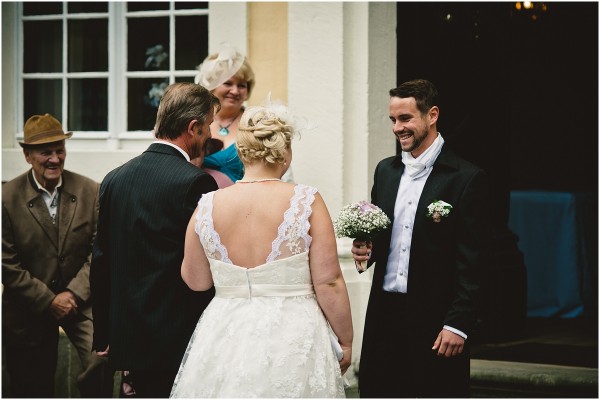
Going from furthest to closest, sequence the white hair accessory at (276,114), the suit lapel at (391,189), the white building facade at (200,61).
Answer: the white building facade at (200,61)
the suit lapel at (391,189)
the white hair accessory at (276,114)

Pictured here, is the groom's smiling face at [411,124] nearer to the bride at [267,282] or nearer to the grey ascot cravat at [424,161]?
the grey ascot cravat at [424,161]

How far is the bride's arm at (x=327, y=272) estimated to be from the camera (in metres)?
3.90

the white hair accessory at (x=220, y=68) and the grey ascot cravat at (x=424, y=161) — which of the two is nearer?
the grey ascot cravat at (x=424, y=161)

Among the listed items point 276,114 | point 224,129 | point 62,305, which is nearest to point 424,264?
point 276,114

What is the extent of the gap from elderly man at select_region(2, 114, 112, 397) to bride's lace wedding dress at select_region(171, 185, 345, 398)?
2308 mm

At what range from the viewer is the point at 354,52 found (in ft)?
21.3

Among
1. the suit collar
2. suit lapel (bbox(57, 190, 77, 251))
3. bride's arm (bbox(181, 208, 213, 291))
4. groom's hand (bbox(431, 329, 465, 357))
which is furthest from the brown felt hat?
groom's hand (bbox(431, 329, 465, 357))

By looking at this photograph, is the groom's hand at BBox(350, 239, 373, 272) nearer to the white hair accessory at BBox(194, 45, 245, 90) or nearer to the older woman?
the older woman

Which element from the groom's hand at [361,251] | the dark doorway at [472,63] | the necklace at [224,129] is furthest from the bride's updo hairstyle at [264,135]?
the dark doorway at [472,63]

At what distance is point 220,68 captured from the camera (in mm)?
6051

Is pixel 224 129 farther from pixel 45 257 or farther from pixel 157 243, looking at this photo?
pixel 157 243

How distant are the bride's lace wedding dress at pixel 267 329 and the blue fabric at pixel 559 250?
513 centimetres

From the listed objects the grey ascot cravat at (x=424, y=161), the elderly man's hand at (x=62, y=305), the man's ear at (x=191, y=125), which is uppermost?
the man's ear at (x=191, y=125)

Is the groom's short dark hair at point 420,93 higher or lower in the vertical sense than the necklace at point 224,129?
higher
